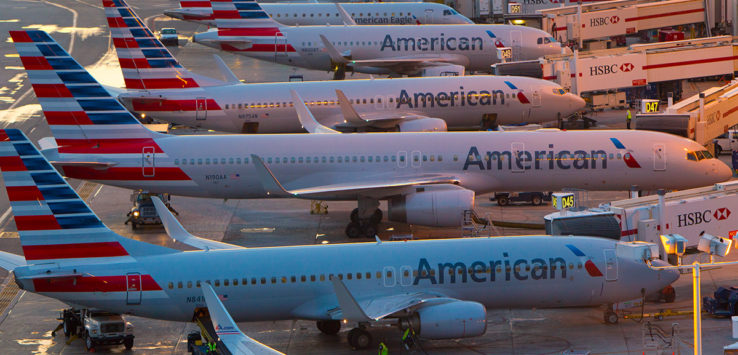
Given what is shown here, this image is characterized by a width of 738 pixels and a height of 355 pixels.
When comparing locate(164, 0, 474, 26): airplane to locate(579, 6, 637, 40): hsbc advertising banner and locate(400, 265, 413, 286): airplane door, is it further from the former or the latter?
locate(400, 265, 413, 286): airplane door

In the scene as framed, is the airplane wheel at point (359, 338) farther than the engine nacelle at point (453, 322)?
Yes

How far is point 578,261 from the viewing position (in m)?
38.9

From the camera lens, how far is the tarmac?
128ft

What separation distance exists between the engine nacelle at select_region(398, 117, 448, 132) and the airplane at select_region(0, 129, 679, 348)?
24.4 metres

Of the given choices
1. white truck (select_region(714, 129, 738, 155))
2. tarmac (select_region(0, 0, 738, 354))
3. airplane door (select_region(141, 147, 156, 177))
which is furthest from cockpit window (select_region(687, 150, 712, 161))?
airplane door (select_region(141, 147, 156, 177))

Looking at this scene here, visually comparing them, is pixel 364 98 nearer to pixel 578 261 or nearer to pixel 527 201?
pixel 527 201

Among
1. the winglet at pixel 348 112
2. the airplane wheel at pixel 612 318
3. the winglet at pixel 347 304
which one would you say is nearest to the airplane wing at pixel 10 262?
the winglet at pixel 347 304

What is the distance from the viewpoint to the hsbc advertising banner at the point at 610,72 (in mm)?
70375

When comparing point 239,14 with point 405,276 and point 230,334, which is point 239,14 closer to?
point 405,276

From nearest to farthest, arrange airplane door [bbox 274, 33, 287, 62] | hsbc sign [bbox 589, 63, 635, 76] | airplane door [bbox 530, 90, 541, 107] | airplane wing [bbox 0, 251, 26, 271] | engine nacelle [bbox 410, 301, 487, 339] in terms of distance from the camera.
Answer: engine nacelle [bbox 410, 301, 487, 339]
airplane wing [bbox 0, 251, 26, 271]
airplane door [bbox 530, 90, 541, 107]
hsbc sign [bbox 589, 63, 635, 76]
airplane door [bbox 274, 33, 287, 62]

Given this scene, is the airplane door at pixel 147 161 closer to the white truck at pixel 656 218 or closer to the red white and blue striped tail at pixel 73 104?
the red white and blue striped tail at pixel 73 104

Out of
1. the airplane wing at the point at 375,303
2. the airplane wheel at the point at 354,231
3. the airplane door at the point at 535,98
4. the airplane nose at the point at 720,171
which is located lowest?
the airplane wing at the point at 375,303

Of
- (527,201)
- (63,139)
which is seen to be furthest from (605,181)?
(63,139)

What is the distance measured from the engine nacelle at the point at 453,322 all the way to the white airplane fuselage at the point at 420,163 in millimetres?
14860
